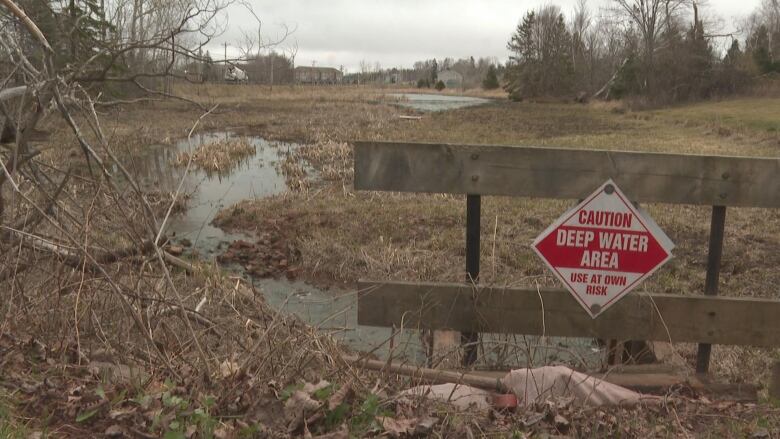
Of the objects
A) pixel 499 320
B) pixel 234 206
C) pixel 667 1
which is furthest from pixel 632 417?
pixel 667 1

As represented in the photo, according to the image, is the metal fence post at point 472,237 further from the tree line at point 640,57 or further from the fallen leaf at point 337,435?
the tree line at point 640,57

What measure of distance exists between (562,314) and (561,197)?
67 cm

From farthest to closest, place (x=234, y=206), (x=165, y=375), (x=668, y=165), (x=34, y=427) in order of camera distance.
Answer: (x=234, y=206) < (x=668, y=165) < (x=165, y=375) < (x=34, y=427)

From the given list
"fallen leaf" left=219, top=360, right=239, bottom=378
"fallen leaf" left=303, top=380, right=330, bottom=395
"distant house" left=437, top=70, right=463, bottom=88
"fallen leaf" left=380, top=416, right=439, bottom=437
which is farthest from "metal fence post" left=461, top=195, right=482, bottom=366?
"distant house" left=437, top=70, right=463, bottom=88

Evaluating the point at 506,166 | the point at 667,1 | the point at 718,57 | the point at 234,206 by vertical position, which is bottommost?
the point at 234,206

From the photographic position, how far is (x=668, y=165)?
365 centimetres

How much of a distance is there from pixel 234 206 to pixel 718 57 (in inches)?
1862

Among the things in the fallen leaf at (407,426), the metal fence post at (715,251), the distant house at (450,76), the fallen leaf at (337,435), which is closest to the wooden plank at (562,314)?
the metal fence post at (715,251)

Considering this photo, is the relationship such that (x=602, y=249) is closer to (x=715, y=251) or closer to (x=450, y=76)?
(x=715, y=251)

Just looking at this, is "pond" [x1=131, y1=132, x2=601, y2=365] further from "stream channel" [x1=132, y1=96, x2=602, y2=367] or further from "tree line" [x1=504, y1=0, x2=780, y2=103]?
"tree line" [x1=504, y1=0, x2=780, y2=103]

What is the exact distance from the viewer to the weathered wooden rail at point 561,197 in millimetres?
3668

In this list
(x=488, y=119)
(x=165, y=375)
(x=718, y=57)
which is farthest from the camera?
(x=718, y=57)

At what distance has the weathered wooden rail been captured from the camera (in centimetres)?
367

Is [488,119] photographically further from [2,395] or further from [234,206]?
[2,395]
